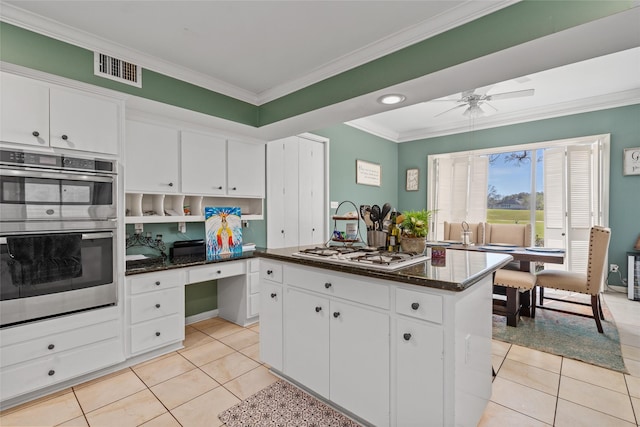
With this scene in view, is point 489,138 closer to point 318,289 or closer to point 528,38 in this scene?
point 528,38

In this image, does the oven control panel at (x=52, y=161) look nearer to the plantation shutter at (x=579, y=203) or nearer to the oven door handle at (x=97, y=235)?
the oven door handle at (x=97, y=235)

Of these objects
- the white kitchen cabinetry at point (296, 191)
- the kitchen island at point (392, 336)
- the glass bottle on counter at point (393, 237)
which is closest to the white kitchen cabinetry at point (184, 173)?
the white kitchen cabinetry at point (296, 191)

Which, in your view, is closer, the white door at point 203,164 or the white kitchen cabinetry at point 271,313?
the white kitchen cabinetry at point 271,313

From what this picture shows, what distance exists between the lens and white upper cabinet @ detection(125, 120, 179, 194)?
2727 millimetres

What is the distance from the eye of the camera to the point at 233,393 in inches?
84.6

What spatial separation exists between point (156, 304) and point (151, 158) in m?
1.34

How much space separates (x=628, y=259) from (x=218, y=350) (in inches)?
214

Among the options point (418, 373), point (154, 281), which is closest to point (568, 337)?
point (418, 373)

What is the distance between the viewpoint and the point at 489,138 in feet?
18.1

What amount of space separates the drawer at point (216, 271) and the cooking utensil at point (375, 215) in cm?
165

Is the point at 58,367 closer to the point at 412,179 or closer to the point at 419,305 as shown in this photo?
the point at 419,305

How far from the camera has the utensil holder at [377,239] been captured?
7.66ft

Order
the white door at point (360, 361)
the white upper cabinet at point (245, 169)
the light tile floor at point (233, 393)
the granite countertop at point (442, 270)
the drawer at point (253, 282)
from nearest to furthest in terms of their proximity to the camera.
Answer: the granite countertop at point (442, 270), the white door at point (360, 361), the light tile floor at point (233, 393), the drawer at point (253, 282), the white upper cabinet at point (245, 169)

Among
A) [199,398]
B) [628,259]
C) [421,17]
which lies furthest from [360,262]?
[628,259]
